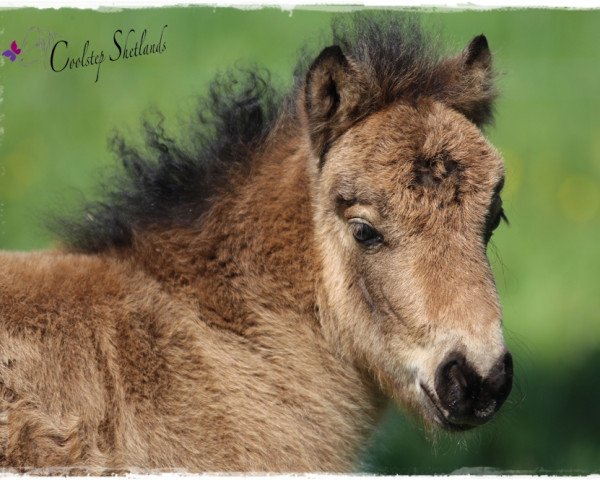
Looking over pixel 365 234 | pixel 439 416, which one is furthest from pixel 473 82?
pixel 439 416

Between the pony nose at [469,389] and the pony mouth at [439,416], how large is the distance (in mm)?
58

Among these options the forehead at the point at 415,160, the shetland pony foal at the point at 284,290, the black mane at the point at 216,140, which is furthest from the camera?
the black mane at the point at 216,140

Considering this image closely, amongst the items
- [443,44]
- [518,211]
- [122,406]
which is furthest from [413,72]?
[518,211]

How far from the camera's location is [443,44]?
214 inches

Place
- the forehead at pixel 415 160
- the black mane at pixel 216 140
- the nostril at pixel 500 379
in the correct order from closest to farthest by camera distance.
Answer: the nostril at pixel 500 379 < the forehead at pixel 415 160 < the black mane at pixel 216 140

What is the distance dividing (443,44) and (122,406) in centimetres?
284

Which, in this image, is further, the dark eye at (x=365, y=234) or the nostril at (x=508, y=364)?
the dark eye at (x=365, y=234)

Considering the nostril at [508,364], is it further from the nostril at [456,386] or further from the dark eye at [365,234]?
the dark eye at [365,234]

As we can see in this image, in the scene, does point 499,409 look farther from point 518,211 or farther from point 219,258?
point 518,211

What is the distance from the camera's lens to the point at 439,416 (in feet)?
14.4

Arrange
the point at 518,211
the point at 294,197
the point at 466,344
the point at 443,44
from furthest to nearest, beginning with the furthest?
1. the point at 518,211
2. the point at 443,44
3. the point at 294,197
4. the point at 466,344

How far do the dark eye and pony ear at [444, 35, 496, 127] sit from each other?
911 millimetres

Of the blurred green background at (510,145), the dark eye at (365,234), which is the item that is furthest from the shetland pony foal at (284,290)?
the blurred green background at (510,145)

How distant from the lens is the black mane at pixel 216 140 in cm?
491
